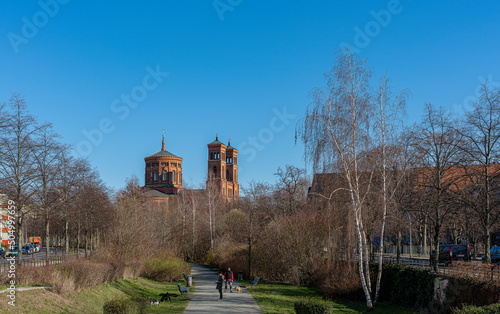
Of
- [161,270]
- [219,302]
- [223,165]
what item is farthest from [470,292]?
[223,165]

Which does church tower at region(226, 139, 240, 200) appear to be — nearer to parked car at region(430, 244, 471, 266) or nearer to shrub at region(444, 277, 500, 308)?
parked car at region(430, 244, 471, 266)

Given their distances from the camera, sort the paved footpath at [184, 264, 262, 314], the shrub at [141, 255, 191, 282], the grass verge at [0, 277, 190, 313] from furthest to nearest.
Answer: the shrub at [141, 255, 191, 282], the paved footpath at [184, 264, 262, 314], the grass verge at [0, 277, 190, 313]

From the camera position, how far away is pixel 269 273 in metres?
30.4

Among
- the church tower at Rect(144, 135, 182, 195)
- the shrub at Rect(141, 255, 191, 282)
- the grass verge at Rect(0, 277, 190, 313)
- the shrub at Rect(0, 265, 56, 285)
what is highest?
the church tower at Rect(144, 135, 182, 195)

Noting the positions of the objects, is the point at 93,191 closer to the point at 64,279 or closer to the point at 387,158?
the point at 64,279

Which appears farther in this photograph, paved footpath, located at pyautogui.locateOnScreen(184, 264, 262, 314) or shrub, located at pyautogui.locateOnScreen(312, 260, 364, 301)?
shrub, located at pyautogui.locateOnScreen(312, 260, 364, 301)

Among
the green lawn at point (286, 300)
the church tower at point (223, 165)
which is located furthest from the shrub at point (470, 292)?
the church tower at point (223, 165)

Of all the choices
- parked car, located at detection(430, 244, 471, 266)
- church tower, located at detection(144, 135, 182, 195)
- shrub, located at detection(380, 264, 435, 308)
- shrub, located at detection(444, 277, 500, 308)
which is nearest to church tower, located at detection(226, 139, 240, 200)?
church tower, located at detection(144, 135, 182, 195)

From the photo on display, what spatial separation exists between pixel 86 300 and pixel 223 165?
97.6m

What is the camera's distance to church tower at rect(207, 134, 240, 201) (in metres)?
113

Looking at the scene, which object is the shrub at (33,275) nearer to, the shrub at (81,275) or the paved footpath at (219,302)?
the shrub at (81,275)

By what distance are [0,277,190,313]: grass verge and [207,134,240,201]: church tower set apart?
85.4 meters

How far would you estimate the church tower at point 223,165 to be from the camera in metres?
113

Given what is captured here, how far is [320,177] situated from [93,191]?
93.6ft
